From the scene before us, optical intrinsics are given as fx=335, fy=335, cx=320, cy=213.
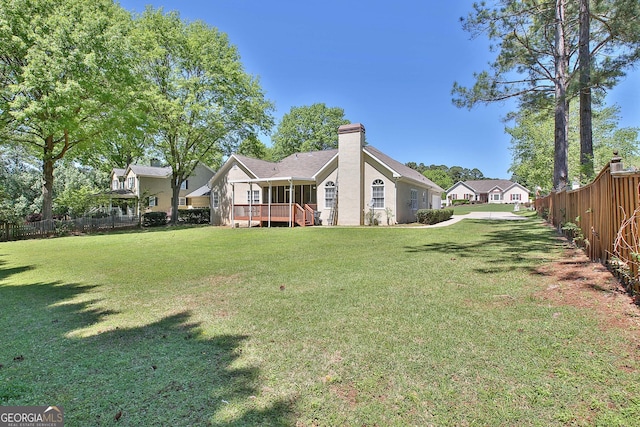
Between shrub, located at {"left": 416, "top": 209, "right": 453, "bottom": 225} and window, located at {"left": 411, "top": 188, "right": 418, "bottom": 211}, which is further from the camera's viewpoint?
window, located at {"left": 411, "top": 188, "right": 418, "bottom": 211}

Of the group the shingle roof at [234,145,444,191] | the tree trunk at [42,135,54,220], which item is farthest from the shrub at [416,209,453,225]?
the tree trunk at [42,135,54,220]

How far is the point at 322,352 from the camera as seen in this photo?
11.2 feet

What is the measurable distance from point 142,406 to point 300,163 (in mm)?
22529

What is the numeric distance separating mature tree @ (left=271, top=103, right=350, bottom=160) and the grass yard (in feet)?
145

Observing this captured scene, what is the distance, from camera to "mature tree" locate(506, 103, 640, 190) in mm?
27969

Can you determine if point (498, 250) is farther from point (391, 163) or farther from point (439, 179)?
point (439, 179)

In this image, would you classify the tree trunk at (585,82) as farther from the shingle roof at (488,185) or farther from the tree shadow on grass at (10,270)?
the shingle roof at (488,185)

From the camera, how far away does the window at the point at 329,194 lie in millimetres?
21188

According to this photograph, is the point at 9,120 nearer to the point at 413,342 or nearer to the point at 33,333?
the point at 33,333

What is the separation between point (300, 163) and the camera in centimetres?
2453

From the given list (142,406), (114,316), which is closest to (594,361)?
(142,406)

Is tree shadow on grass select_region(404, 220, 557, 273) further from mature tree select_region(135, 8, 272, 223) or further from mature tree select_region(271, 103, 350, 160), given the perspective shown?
mature tree select_region(271, 103, 350, 160)

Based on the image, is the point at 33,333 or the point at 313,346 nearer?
the point at 313,346

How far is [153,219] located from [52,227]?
776cm
